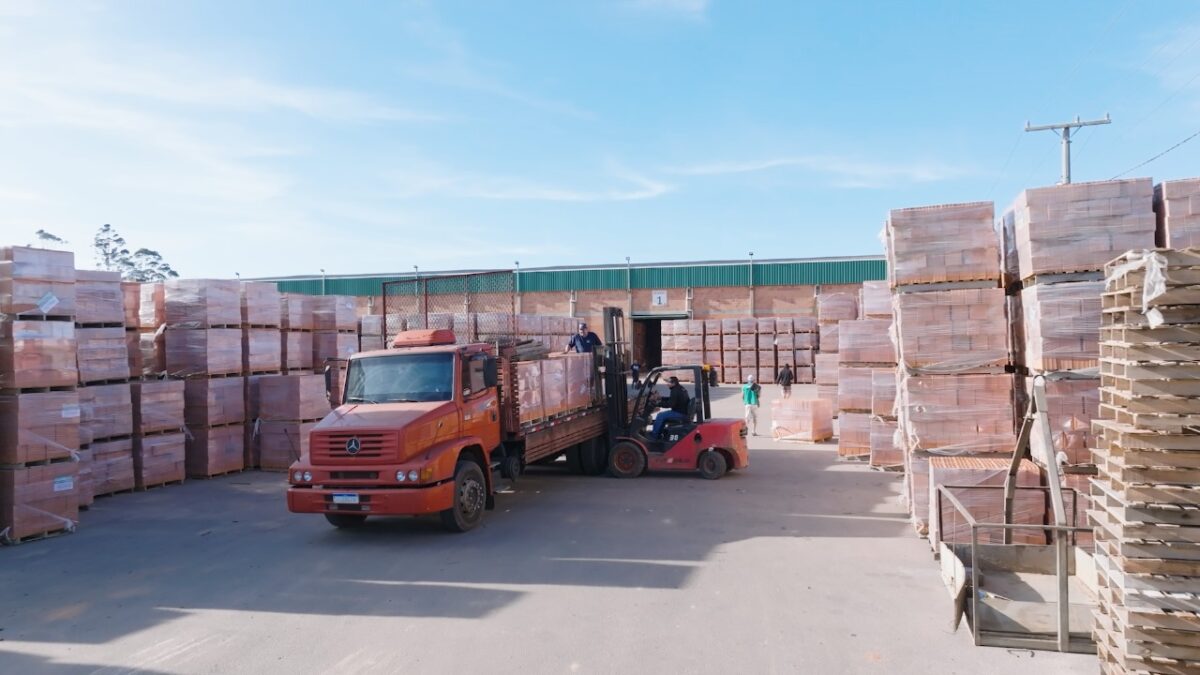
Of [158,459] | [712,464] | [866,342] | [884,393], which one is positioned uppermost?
[866,342]

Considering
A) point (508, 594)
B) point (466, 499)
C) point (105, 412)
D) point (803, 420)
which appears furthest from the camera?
point (803, 420)

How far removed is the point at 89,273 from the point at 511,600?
9386 mm

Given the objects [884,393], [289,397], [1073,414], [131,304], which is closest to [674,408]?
[884,393]

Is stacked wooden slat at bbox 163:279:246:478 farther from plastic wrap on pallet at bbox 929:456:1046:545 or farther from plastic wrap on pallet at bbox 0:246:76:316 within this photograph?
plastic wrap on pallet at bbox 929:456:1046:545

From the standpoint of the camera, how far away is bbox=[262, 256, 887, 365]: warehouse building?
127ft

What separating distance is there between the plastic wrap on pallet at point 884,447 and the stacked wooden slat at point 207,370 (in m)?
11.4

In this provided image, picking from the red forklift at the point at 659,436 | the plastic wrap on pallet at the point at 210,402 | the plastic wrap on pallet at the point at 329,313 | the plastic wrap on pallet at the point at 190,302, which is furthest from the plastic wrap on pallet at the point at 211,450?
the red forklift at the point at 659,436

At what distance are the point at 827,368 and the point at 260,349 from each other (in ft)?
40.9

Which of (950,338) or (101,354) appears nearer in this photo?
(950,338)

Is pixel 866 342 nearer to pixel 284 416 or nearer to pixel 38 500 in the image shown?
pixel 284 416

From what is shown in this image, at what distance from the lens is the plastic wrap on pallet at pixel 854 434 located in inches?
579

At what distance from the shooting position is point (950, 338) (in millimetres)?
9070

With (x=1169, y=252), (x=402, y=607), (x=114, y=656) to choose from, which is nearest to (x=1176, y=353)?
(x=1169, y=252)

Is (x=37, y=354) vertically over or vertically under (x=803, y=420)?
over
